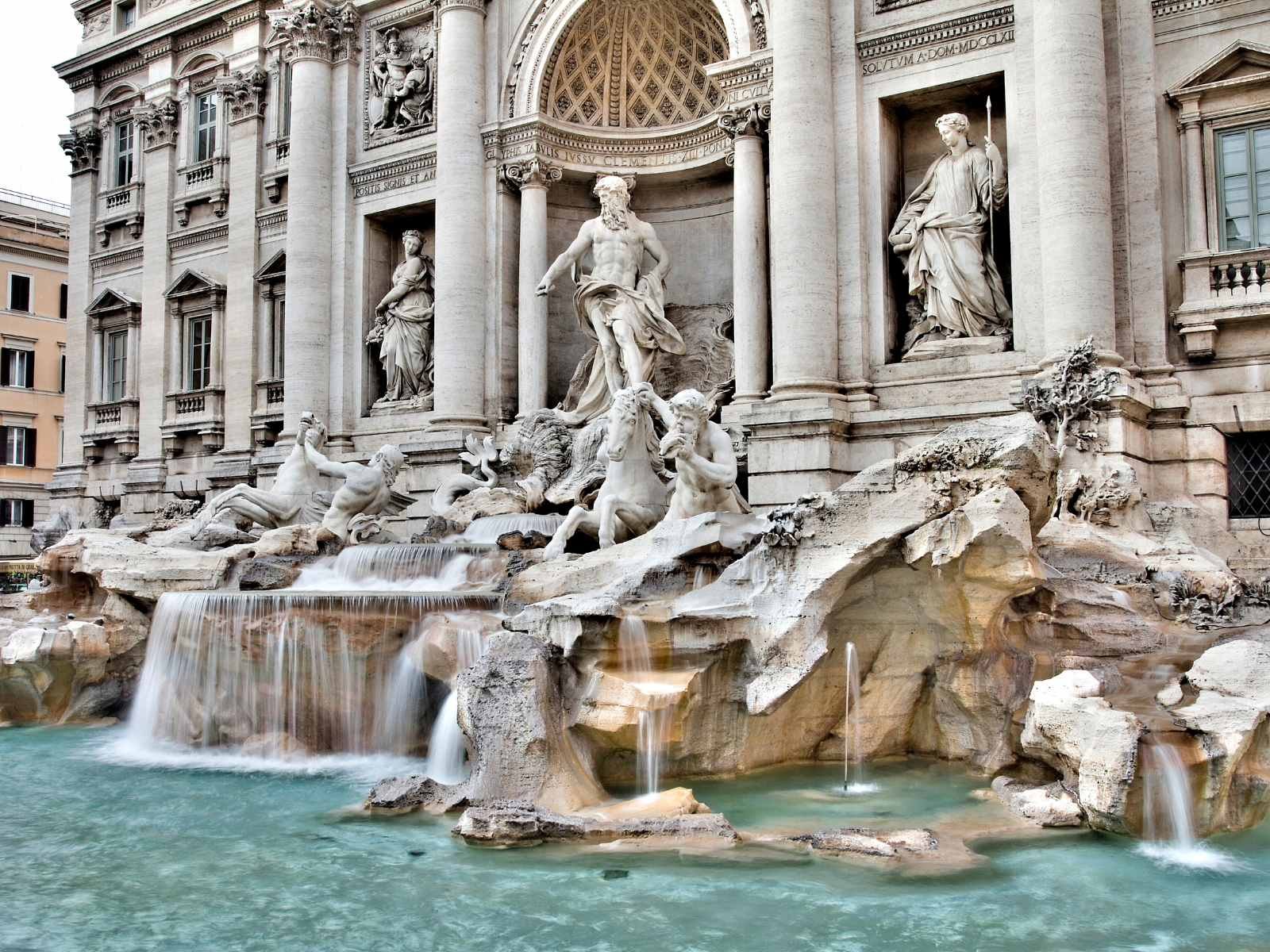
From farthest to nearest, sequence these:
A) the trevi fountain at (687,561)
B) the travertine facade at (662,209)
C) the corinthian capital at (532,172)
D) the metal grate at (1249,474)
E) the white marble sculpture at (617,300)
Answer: the corinthian capital at (532,172), the white marble sculpture at (617,300), the travertine facade at (662,209), the metal grate at (1249,474), the trevi fountain at (687,561)

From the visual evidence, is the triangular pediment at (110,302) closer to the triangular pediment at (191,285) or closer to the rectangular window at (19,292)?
the triangular pediment at (191,285)

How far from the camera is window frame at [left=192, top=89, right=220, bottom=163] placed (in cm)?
2270

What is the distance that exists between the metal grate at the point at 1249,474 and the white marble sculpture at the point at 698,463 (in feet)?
19.2

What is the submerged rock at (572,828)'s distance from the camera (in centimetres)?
695

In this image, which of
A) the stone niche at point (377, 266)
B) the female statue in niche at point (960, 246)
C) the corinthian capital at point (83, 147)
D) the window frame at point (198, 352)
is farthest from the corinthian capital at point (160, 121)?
Answer: the female statue in niche at point (960, 246)

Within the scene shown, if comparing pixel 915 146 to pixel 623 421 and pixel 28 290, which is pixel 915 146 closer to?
pixel 623 421

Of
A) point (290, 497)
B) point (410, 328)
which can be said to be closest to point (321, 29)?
point (410, 328)

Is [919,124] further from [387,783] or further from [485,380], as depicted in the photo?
[387,783]

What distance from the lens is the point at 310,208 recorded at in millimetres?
19391

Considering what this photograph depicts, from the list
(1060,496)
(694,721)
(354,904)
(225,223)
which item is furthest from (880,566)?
(225,223)

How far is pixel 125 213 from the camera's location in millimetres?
23922

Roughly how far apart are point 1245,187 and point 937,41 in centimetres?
402

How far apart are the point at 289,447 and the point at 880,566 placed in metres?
13.1

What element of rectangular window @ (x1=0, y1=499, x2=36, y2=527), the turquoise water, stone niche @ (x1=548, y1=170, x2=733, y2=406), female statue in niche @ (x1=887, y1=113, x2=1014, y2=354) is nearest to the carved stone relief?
stone niche @ (x1=548, y1=170, x2=733, y2=406)
